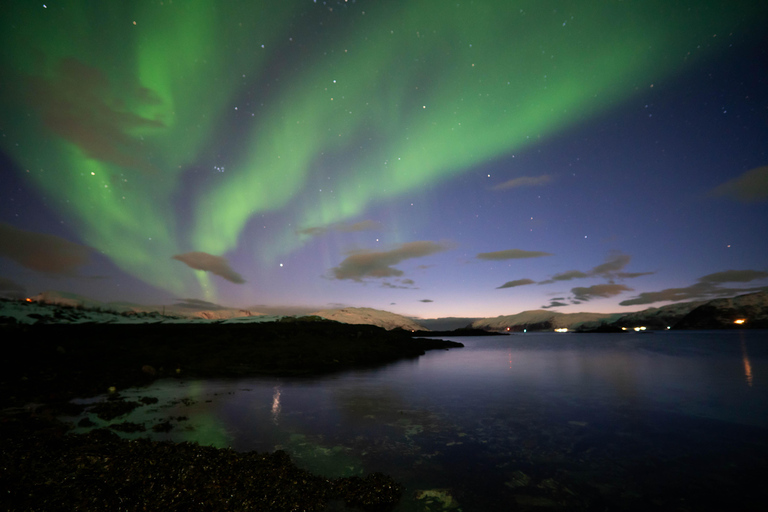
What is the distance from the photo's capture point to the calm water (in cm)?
1025

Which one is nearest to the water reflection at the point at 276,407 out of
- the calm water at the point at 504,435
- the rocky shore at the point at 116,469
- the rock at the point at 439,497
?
the calm water at the point at 504,435

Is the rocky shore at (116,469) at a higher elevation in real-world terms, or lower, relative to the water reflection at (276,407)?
higher

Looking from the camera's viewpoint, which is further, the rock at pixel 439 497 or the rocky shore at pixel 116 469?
the rock at pixel 439 497

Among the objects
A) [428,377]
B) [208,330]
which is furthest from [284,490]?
[208,330]

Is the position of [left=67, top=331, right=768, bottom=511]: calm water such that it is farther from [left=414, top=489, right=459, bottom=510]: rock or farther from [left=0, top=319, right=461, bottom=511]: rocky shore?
[left=0, top=319, right=461, bottom=511]: rocky shore

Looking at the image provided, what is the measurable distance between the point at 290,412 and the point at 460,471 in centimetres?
1132

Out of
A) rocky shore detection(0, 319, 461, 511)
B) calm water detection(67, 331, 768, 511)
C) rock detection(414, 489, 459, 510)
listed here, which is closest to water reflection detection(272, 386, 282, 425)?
calm water detection(67, 331, 768, 511)

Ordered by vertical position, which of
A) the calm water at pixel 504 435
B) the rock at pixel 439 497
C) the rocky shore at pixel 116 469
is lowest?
the calm water at pixel 504 435

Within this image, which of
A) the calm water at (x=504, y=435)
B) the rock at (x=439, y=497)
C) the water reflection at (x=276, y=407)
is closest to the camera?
the rock at (x=439, y=497)

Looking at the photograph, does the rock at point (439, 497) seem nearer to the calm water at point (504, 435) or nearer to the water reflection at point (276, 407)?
the calm water at point (504, 435)

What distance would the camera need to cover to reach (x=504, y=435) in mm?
15656

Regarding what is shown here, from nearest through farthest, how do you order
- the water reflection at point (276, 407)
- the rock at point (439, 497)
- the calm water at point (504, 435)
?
the rock at point (439, 497) → the calm water at point (504, 435) → the water reflection at point (276, 407)

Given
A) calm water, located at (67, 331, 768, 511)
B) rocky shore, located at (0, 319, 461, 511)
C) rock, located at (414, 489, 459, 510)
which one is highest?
rocky shore, located at (0, 319, 461, 511)

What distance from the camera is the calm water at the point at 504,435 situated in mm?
10250
